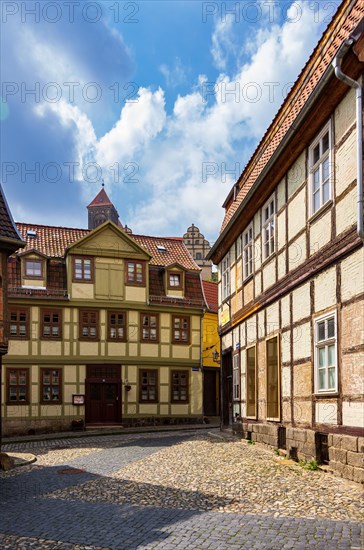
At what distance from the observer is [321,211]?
11.0 m

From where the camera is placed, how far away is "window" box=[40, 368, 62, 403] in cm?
2634

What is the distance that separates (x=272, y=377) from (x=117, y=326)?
14031 millimetres

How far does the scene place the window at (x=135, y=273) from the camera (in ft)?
93.6

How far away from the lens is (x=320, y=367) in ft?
36.3

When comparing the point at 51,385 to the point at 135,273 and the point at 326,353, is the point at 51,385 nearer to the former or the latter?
the point at 135,273

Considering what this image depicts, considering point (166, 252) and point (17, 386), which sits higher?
point (166, 252)

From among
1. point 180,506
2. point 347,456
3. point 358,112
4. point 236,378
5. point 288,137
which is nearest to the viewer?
point 180,506

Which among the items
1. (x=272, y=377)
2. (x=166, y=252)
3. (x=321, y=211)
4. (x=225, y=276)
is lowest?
(x=272, y=377)

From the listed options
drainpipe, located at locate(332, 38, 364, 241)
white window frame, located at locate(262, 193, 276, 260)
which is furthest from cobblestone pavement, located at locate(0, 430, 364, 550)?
white window frame, located at locate(262, 193, 276, 260)

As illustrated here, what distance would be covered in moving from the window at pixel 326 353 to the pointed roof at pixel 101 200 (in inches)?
2872

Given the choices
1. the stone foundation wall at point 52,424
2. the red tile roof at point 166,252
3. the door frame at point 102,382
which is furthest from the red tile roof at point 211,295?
the door frame at point 102,382

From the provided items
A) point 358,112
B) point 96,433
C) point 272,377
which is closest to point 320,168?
point 358,112

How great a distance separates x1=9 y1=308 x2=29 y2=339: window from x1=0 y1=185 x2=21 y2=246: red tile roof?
1243 cm

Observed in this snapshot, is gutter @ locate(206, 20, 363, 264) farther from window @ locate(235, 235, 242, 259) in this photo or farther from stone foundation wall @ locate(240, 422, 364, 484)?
stone foundation wall @ locate(240, 422, 364, 484)
